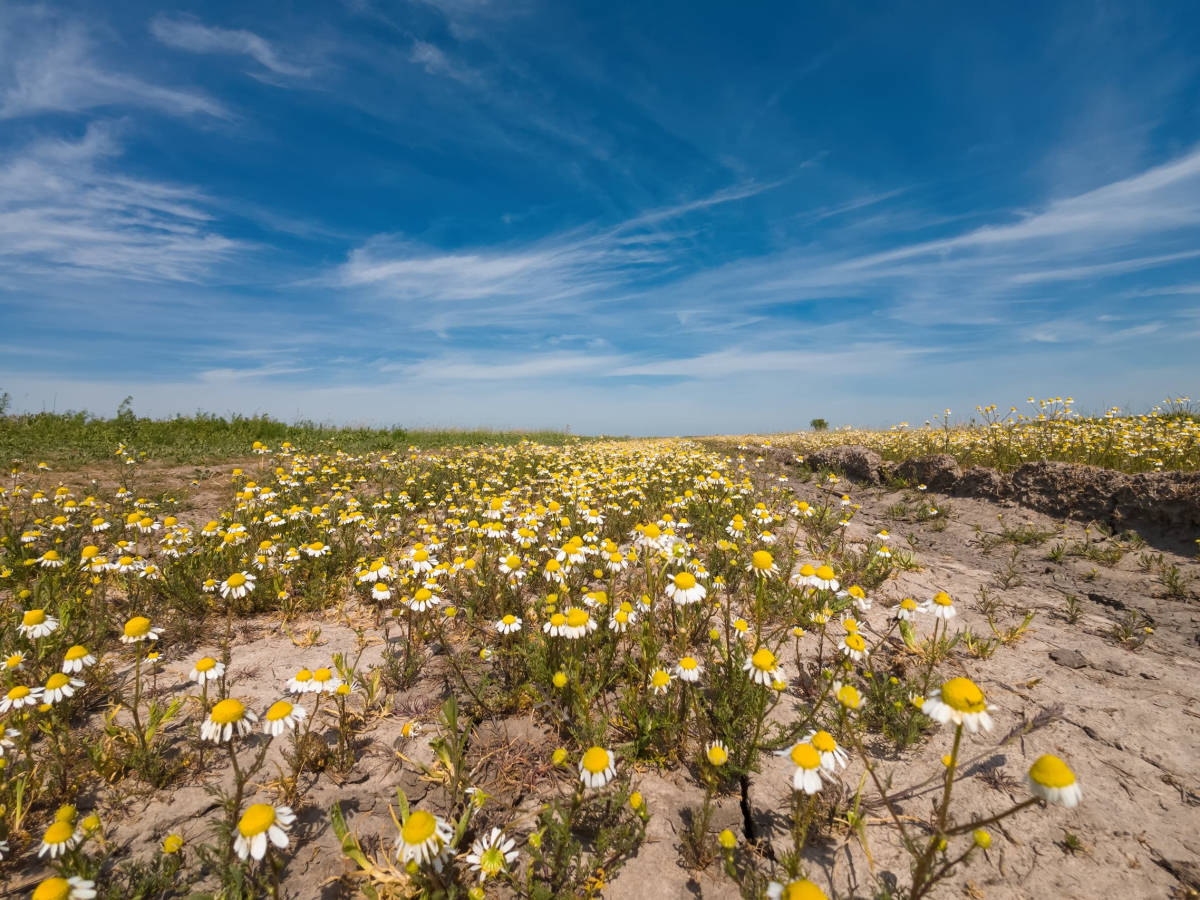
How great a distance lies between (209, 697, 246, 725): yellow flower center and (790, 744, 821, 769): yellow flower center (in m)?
2.38

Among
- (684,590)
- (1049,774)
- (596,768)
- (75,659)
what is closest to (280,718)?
(75,659)

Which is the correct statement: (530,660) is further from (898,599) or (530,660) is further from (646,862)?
(898,599)

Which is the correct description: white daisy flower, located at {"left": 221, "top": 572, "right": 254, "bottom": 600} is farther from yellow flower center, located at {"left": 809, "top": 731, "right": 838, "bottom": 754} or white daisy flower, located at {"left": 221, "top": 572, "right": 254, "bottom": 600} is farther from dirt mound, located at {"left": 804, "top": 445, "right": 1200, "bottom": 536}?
dirt mound, located at {"left": 804, "top": 445, "right": 1200, "bottom": 536}

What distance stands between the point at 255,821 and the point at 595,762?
1275mm

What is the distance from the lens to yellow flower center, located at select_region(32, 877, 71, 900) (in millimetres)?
1567

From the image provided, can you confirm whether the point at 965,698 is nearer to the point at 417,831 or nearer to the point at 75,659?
the point at 417,831

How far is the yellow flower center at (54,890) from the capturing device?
1.57 meters

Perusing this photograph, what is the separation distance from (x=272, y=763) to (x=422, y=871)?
1.37 meters

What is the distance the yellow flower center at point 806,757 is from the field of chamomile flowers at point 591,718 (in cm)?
2

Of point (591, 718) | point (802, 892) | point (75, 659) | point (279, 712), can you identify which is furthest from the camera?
point (591, 718)

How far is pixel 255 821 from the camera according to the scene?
1.70 metres

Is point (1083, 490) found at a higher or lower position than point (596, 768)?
higher

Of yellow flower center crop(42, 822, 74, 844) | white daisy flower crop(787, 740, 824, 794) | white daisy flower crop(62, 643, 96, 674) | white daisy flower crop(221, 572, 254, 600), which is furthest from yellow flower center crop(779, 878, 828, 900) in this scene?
white daisy flower crop(221, 572, 254, 600)

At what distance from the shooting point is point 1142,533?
5352 millimetres
